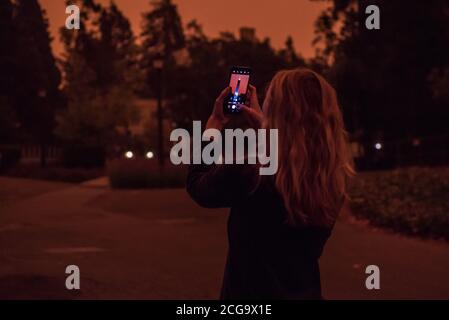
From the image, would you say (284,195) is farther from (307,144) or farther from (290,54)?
(290,54)

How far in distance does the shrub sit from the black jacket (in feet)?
69.2

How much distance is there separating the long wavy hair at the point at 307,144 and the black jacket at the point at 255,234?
2.3 inches

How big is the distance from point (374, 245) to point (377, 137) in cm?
3013


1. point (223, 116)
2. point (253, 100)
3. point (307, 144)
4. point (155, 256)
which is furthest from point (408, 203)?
point (307, 144)

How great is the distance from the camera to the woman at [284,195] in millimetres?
2432

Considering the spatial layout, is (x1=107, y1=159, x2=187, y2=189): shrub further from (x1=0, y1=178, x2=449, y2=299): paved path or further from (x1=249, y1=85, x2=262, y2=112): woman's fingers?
(x1=249, y1=85, x2=262, y2=112): woman's fingers

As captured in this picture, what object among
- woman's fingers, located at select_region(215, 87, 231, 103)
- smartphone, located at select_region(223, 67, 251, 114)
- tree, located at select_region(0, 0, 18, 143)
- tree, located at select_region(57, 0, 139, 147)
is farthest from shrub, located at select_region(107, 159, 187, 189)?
woman's fingers, located at select_region(215, 87, 231, 103)

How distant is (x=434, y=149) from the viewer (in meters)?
34.4

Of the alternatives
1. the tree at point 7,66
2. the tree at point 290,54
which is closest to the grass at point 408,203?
the tree at point 7,66

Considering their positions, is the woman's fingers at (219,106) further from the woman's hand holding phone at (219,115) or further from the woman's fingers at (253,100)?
the woman's fingers at (253,100)

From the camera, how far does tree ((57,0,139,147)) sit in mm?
37125
